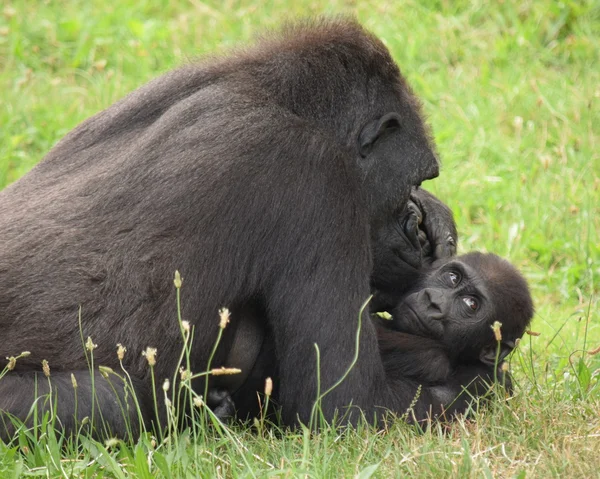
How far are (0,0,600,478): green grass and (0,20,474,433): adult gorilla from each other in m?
0.33

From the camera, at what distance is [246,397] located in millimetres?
4492

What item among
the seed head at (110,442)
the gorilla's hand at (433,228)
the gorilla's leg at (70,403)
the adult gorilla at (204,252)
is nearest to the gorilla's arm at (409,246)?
the gorilla's hand at (433,228)

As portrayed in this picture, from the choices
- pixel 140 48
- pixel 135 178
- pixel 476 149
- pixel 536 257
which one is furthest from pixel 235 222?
pixel 140 48

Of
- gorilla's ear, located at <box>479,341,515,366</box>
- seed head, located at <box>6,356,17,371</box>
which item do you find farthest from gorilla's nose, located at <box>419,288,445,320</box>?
seed head, located at <box>6,356,17,371</box>

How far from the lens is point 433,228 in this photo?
5.00 metres

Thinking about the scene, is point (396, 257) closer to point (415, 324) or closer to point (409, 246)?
point (409, 246)

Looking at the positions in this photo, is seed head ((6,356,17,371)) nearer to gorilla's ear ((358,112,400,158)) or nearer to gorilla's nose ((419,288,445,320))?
gorilla's ear ((358,112,400,158))

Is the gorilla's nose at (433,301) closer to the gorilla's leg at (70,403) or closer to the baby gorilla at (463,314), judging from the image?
the baby gorilla at (463,314)

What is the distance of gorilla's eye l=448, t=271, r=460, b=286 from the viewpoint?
477cm

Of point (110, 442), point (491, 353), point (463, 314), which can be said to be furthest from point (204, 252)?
point (491, 353)

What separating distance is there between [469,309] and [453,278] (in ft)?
0.58

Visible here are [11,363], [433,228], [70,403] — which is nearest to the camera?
[11,363]

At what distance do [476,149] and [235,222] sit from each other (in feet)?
13.7

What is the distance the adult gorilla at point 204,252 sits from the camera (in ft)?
12.8
